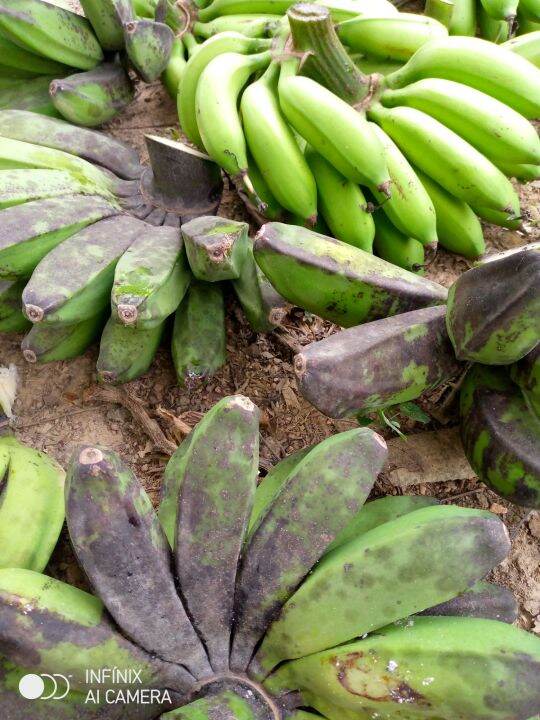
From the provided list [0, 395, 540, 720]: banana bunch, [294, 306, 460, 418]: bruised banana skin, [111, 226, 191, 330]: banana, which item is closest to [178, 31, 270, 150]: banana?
[111, 226, 191, 330]: banana

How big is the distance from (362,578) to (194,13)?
1627 millimetres

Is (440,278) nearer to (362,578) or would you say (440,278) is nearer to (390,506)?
(390,506)

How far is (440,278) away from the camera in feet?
5.64

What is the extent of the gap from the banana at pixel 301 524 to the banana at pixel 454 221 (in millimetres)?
819

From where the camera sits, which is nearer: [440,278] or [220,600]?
[220,600]

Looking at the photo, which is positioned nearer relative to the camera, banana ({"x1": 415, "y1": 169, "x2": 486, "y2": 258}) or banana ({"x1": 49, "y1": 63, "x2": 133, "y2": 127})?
banana ({"x1": 415, "y1": 169, "x2": 486, "y2": 258})

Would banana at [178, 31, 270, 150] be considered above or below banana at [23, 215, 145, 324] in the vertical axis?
above

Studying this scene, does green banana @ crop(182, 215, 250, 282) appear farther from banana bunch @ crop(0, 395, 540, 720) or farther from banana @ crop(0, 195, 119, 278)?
banana bunch @ crop(0, 395, 540, 720)

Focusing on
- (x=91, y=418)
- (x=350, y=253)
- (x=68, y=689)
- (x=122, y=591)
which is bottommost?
(x=91, y=418)

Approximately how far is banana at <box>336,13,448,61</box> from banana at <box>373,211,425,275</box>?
16.4 inches

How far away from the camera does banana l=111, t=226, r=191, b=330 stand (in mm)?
1237

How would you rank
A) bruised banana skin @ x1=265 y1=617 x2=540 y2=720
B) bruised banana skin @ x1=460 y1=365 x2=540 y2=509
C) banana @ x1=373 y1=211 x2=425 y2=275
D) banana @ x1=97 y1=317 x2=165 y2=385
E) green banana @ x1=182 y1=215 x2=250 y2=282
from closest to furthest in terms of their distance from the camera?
bruised banana skin @ x1=265 y1=617 x2=540 y2=720 < bruised banana skin @ x1=460 y1=365 x2=540 y2=509 < green banana @ x1=182 y1=215 x2=250 y2=282 < banana @ x1=97 y1=317 x2=165 y2=385 < banana @ x1=373 y1=211 x2=425 y2=275

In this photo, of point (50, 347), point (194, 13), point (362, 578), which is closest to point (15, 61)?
point (194, 13)

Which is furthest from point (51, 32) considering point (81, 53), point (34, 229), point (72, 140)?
point (34, 229)
